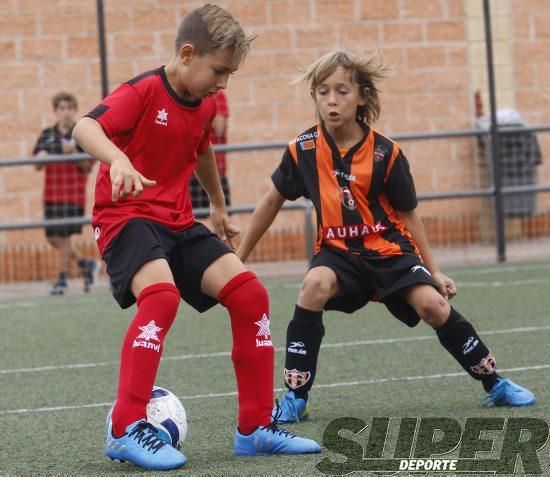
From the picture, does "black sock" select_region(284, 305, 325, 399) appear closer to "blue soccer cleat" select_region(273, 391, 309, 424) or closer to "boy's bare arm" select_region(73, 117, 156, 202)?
"blue soccer cleat" select_region(273, 391, 309, 424)

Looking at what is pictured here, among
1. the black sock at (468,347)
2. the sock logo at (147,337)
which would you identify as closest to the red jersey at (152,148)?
the sock logo at (147,337)

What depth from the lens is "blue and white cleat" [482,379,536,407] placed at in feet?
17.6

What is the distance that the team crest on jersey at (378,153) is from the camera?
556cm

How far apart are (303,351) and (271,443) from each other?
0.88m

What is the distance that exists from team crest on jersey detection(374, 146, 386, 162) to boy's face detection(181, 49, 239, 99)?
3.25ft

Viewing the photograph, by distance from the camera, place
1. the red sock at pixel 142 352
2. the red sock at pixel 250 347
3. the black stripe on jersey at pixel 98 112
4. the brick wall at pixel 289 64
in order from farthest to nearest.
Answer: the brick wall at pixel 289 64, the red sock at pixel 250 347, the black stripe on jersey at pixel 98 112, the red sock at pixel 142 352

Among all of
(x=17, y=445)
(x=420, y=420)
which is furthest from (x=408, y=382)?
(x=17, y=445)

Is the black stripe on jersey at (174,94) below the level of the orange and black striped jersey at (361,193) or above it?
above

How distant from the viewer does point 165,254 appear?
184 inches

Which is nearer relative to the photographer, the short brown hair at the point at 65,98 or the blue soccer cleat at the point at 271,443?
the blue soccer cleat at the point at 271,443

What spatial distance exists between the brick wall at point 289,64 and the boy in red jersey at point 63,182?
0.72 meters

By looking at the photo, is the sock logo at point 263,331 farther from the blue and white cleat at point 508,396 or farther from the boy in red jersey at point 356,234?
the blue and white cleat at point 508,396

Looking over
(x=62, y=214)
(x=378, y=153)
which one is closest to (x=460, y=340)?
(x=378, y=153)

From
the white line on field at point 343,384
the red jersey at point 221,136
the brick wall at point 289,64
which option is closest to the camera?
the white line on field at point 343,384
